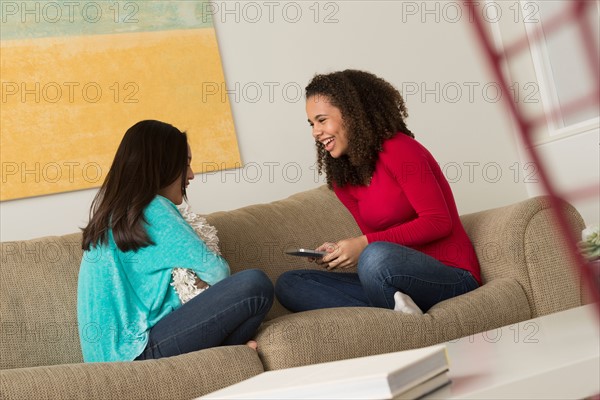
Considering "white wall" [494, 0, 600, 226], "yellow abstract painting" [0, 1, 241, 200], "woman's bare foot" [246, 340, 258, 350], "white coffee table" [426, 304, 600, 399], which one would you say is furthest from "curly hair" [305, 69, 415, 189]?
"white coffee table" [426, 304, 600, 399]

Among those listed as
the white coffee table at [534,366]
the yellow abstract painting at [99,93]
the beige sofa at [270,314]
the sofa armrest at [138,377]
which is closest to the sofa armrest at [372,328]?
the beige sofa at [270,314]

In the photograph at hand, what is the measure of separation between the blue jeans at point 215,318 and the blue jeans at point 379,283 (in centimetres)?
35

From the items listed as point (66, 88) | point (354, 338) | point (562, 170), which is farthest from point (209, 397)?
point (562, 170)

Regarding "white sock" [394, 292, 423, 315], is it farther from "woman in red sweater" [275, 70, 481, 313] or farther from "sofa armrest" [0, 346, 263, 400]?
"sofa armrest" [0, 346, 263, 400]

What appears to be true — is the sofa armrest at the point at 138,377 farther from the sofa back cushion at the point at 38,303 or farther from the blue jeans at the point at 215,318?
the sofa back cushion at the point at 38,303

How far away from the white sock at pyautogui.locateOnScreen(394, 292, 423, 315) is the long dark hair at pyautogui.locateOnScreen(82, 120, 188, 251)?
2.32 ft

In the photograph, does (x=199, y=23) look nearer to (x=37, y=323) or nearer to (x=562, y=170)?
(x=37, y=323)

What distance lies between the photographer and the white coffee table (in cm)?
90

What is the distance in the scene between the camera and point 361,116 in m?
2.58

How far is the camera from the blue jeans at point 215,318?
202cm

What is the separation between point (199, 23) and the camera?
3164 mm

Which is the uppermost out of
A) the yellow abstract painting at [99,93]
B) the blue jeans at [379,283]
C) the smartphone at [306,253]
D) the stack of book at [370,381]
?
the yellow abstract painting at [99,93]

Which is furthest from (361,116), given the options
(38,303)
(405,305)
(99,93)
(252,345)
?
(38,303)

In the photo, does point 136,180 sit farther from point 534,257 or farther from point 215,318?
point 534,257
